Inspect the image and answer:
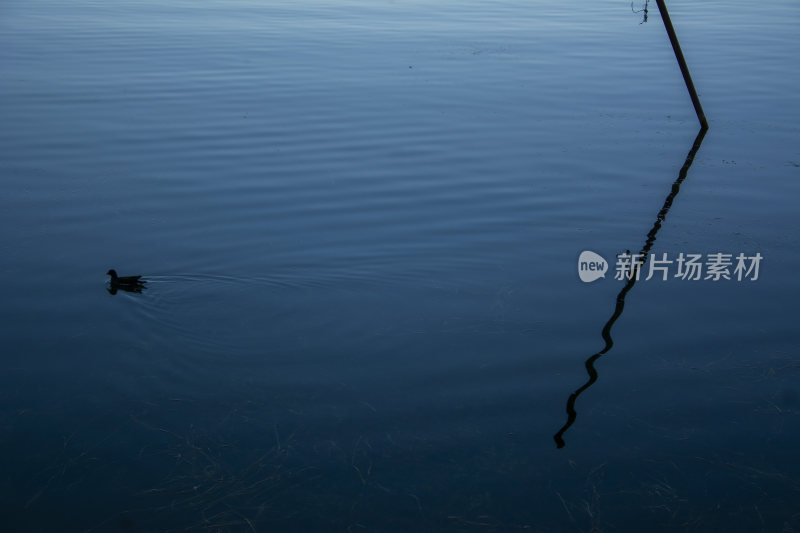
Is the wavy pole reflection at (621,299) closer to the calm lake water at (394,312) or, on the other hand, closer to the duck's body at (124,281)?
the calm lake water at (394,312)

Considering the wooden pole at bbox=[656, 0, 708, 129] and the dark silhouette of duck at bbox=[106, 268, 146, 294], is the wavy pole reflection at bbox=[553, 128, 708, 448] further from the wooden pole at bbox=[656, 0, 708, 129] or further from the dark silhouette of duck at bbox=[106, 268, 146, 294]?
the dark silhouette of duck at bbox=[106, 268, 146, 294]

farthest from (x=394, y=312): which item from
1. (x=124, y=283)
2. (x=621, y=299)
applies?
(x=124, y=283)

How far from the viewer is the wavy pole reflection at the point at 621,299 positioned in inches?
228

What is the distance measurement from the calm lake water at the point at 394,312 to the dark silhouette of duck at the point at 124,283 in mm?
62

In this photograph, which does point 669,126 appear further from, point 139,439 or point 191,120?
point 139,439

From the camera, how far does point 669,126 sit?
1294cm

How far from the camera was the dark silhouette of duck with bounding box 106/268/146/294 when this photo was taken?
7371 mm

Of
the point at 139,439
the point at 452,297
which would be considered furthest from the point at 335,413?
the point at 452,297

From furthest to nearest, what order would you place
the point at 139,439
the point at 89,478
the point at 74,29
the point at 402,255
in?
1. the point at 74,29
2. the point at 402,255
3. the point at 139,439
4. the point at 89,478

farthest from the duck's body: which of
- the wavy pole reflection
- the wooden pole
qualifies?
the wooden pole

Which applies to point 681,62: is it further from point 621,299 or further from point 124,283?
point 124,283

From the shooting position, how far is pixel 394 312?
7.23m

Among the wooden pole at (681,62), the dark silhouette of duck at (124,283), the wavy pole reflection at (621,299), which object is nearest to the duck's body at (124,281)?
the dark silhouette of duck at (124,283)

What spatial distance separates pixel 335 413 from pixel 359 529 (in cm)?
116
